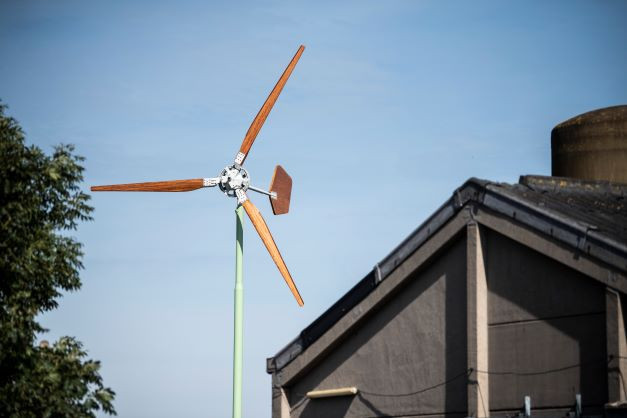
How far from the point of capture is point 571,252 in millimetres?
29469

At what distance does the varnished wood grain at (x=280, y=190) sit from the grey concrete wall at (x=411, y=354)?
5304 millimetres

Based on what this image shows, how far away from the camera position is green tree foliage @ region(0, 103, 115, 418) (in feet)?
106

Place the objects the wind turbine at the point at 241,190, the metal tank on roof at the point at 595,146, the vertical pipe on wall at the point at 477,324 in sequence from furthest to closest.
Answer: the metal tank on roof at the point at 595,146 → the wind turbine at the point at 241,190 → the vertical pipe on wall at the point at 477,324

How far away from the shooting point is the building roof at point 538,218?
29.2 m

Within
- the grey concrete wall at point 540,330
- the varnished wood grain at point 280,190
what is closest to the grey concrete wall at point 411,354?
the grey concrete wall at point 540,330

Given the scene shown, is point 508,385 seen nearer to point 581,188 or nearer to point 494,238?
point 494,238

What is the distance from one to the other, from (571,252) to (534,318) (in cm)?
212

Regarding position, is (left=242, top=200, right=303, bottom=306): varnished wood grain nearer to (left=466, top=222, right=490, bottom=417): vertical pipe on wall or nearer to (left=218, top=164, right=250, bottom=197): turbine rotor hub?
(left=218, top=164, right=250, bottom=197): turbine rotor hub

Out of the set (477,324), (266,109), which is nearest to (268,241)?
(266,109)

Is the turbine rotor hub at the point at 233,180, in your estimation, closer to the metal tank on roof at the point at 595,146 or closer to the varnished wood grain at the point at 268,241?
→ the varnished wood grain at the point at 268,241

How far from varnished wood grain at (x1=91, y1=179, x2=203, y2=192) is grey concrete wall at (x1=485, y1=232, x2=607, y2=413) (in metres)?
10.2

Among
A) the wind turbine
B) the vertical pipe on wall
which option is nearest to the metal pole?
the wind turbine

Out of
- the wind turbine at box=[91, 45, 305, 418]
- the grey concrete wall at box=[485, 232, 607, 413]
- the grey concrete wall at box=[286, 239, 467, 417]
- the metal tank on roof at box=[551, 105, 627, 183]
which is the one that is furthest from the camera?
the metal tank on roof at box=[551, 105, 627, 183]

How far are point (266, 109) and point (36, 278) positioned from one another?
1012cm
